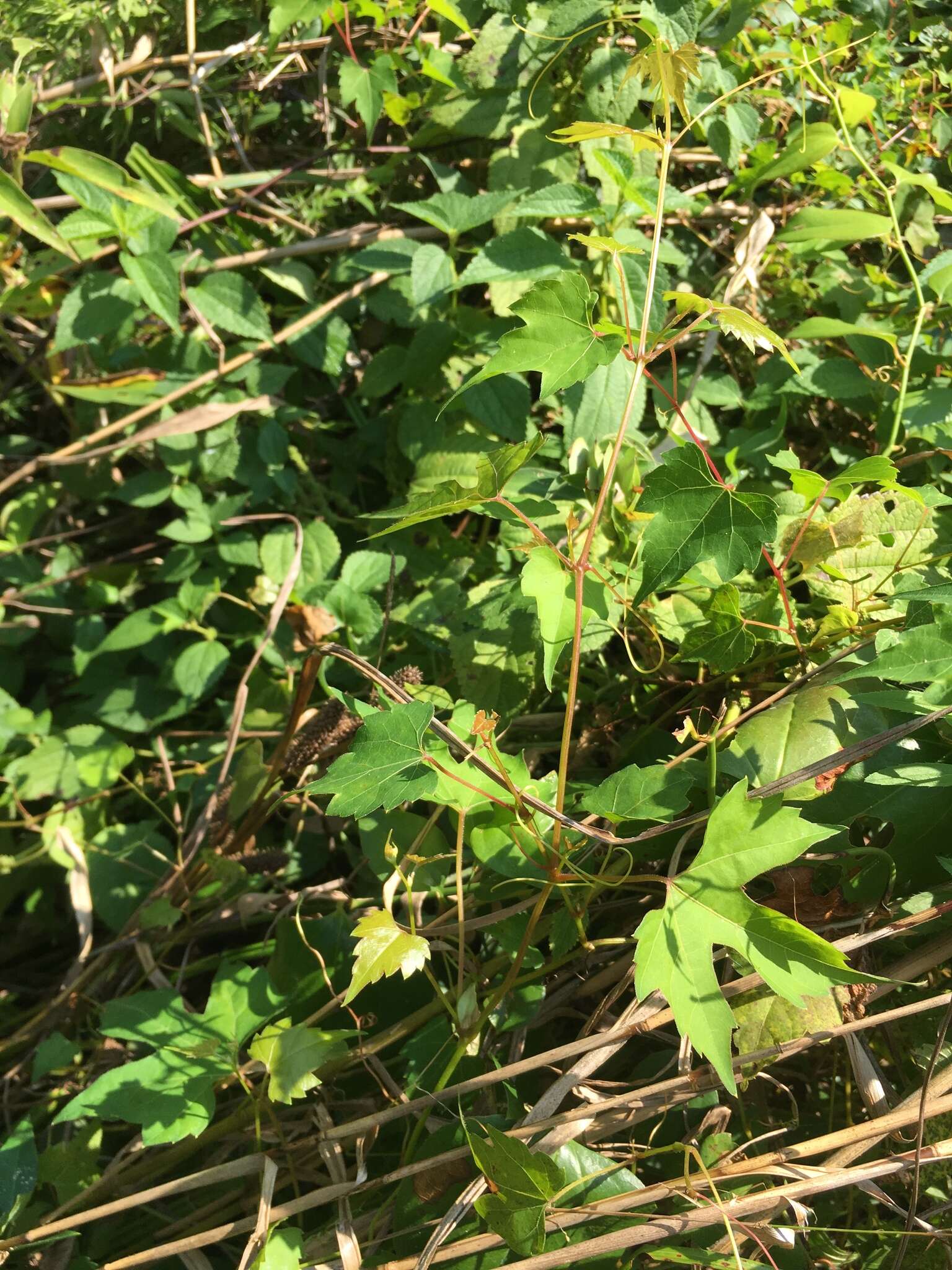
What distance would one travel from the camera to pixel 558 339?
2.88 feet

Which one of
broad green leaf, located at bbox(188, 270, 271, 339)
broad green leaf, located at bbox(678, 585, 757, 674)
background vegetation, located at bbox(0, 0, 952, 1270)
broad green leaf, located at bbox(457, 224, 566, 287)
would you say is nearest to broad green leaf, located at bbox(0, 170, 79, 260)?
background vegetation, located at bbox(0, 0, 952, 1270)

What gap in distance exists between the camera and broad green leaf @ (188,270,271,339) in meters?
1.69

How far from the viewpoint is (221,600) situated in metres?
1.81

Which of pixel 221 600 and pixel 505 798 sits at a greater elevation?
pixel 505 798

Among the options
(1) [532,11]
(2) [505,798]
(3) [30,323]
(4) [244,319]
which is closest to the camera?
(2) [505,798]

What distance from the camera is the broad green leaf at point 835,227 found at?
1.41 m

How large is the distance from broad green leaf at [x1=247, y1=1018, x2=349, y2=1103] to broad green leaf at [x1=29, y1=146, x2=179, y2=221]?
1.38 m

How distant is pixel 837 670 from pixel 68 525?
5.26 feet

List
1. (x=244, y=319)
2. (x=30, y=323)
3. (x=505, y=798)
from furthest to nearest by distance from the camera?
(x=30, y=323) → (x=244, y=319) → (x=505, y=798)

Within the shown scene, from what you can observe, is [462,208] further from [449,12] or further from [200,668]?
[200,668]

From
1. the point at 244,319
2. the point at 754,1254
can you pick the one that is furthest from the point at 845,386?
the point at 754,1254

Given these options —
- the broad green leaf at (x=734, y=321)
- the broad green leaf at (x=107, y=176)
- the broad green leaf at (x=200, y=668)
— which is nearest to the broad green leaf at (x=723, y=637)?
the broad green leaf at (x=734, y=321)

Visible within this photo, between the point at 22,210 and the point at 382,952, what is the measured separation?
54.2 inches

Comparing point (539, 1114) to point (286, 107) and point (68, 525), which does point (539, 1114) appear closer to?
point (68, 525)
